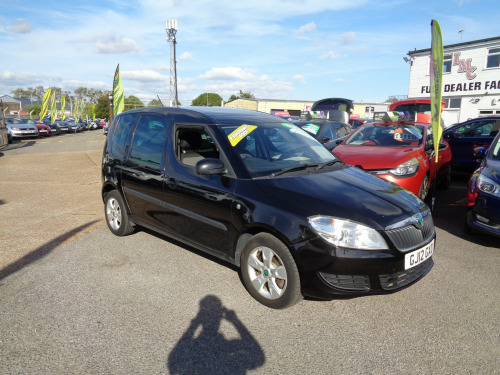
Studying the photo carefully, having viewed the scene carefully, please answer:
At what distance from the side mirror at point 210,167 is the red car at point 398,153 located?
297 centimetres

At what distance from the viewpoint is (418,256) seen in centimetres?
303

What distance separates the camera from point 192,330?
112 inches

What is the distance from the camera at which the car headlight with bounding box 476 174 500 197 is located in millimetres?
4338

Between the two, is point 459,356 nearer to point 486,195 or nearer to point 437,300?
point 437,300

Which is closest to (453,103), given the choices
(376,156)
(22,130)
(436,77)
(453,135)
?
(453,135)

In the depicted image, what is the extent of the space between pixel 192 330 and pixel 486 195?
12.4 ft

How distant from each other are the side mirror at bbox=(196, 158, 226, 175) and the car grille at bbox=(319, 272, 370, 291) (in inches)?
50.6

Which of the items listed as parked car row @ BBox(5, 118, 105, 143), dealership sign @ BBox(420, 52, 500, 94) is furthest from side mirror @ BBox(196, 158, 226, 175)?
dealership sign @ BBox(420, 52, 500, 94)

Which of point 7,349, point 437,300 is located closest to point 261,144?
point 437,300

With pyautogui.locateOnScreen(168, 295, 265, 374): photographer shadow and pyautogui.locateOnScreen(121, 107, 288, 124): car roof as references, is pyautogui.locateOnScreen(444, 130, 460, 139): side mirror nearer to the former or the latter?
pyautogui.locateOnScreen(121, 107, 288, 124): car roof

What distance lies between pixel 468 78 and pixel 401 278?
86.3 ft

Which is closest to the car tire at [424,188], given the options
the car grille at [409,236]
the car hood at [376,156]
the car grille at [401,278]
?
the car hood at [376,156]

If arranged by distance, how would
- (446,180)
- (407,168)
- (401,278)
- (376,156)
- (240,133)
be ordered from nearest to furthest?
1. (401,278)
2. (240,133)
3. (407,168)
4. (376,156)
5. (446,180)

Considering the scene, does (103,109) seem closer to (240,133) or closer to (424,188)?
(424,188)
